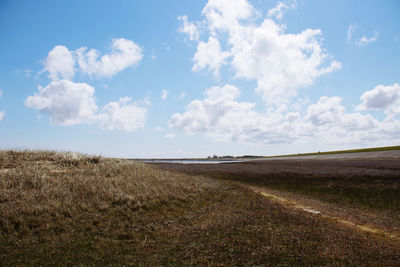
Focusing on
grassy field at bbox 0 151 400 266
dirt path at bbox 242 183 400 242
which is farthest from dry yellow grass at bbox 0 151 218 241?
dirt path at bbox 242 183 400 242

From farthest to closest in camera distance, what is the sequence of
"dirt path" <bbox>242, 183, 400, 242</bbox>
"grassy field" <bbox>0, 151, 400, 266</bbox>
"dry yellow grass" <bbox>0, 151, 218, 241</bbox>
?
"dirt path" <bbox>242, 183, 400, 242</bbox> → "dry yellow grass" <bbox>0, 151, 218, 241</bbox> → "grassy field" <bbox>0, 151, 400, 266</bbox>

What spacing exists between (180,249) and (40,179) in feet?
46.8

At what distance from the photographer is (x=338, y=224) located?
13.2 meters

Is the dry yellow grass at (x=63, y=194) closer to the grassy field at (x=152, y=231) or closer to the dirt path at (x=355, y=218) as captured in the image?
the grassy field at (x=152, y=231)

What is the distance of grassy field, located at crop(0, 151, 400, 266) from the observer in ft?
29.3

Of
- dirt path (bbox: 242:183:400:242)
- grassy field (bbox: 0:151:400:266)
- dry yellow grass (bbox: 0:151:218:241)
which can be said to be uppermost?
dry yellow grass (bbox: 0:151:218:241)

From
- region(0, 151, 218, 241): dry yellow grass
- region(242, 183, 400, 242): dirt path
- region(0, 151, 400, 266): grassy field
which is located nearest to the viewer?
region(0, 151, 400, 266): grassy field

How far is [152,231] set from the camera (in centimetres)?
1212

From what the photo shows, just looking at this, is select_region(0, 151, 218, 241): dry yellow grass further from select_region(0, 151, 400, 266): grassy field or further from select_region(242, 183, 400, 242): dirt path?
select_region(242, 183, 400, 242): dirt path

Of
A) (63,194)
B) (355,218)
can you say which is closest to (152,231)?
(63,194)

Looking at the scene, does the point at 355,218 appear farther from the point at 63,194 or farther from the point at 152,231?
the point at 63,194

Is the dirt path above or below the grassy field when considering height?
below

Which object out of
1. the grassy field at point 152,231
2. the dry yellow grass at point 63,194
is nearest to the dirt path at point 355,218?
the grassy field at point 152,231

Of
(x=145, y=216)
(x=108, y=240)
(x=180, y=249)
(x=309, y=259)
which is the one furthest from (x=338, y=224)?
(x=108, y=240)
